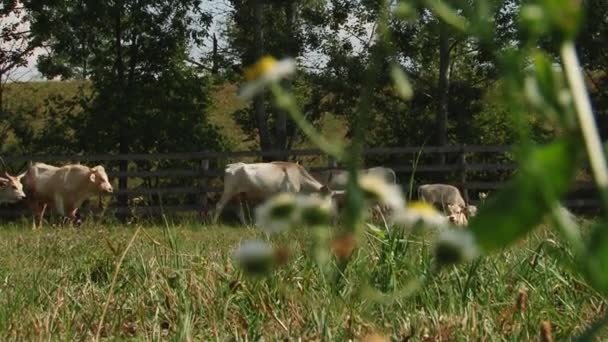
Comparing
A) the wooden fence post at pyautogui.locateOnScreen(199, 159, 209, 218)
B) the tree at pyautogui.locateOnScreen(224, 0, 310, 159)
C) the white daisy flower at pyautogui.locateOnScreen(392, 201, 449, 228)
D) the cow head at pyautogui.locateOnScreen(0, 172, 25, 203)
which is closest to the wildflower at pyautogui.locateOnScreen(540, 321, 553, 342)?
the white daisy flower at pyautogui.locateOnScreen(392, 201, 449, 228)

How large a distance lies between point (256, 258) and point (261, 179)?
19.4 meters

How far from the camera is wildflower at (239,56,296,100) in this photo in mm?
542

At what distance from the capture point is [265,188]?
1994 cm

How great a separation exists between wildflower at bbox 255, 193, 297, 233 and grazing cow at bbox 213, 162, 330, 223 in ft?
61.8

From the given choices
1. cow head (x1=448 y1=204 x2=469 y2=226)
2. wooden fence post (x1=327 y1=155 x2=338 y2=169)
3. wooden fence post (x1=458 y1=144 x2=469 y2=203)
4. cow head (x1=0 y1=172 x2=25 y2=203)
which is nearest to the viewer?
wooden fence post (x1=327 y1=155 x2=338 y2=169)

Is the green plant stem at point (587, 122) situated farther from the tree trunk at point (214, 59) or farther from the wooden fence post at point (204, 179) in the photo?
the tree trunk at point (214, 59)

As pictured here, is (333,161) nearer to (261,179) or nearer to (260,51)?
(261,179)

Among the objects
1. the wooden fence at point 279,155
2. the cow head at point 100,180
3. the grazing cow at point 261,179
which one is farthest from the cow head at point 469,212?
the cow head at point 100,180

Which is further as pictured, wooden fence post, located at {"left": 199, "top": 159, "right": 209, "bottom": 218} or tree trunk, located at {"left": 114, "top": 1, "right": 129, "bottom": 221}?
tree trunk, located at {"left": 114, "top": 1, "right": 129, "bottom": 221}

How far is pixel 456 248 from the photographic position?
524 mm

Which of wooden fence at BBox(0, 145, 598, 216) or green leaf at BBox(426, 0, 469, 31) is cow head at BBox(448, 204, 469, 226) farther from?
wooden fence at BBox(0, 145, 598, 216)

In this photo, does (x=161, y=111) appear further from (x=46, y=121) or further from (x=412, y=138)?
(x=412, y=138)

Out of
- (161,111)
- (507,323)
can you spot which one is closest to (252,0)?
(161,111)

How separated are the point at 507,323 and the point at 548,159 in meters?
2.79
